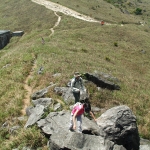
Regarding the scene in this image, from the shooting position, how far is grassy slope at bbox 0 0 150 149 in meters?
22.9

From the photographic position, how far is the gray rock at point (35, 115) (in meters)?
16.0

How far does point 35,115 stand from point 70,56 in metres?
22.2

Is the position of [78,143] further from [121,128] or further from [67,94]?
[67,94]

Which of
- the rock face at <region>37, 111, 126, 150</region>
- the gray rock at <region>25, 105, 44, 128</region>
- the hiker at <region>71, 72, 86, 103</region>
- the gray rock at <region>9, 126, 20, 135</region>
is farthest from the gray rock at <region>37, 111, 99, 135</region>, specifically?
the gray rock at <region>9, 126, 20, 135</region>

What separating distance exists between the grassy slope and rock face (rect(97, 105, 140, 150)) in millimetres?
3892

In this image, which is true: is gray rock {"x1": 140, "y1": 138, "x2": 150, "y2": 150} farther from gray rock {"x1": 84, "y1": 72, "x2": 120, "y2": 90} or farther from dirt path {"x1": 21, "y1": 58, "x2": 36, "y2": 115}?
gray rock {"x1": 84, "y1": 72, "x2": 120, "y2": 90}

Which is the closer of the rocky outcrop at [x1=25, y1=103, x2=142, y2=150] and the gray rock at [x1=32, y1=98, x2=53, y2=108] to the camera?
the rocky outcrop at [x1=25, y1=103, x2=142, y2=150]

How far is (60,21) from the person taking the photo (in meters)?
72.3

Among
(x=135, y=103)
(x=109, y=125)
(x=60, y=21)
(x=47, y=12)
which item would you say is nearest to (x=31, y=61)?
(x=135, y=103)

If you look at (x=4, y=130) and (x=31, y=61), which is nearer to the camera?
(x=4, y=130)

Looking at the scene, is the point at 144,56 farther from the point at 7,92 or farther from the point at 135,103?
the point at 7,92

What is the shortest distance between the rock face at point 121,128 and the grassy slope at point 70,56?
12.8 feet

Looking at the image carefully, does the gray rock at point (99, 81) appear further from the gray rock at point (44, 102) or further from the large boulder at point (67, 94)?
the gray rock at point (44, 102)

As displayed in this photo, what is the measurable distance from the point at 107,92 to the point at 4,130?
1102cm
